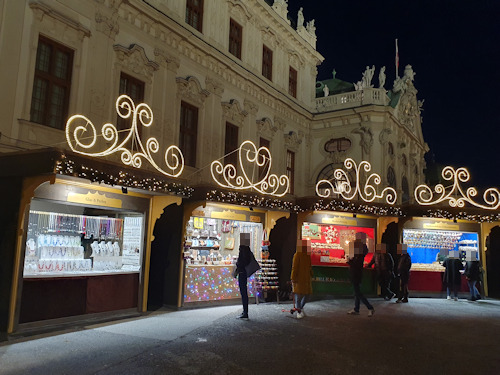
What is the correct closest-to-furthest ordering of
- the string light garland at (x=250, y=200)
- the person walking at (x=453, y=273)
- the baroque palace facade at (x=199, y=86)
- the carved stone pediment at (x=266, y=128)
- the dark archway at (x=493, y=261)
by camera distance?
the baroque palace facade at (x=199, y=86) < the string light garland at (x=250, y=200) < the person walking at (x=453, y=273) < the dark archway at (x=493, y=261) < the carved stone pediment at (x=266, y=128)

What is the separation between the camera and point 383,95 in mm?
24625

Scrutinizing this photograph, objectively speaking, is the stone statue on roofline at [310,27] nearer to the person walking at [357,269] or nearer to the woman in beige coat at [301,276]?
the person walking at [357,269]

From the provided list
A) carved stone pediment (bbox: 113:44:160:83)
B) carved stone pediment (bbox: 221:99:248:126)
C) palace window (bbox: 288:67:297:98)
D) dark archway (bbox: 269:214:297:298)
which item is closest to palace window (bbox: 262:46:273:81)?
palace window (bbox: 288:67:297:98)

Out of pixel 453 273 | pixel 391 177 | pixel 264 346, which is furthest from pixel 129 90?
pixel 391 177

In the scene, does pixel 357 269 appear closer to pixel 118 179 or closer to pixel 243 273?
pixel 243 273

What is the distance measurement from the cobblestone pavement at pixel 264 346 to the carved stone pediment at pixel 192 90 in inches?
322

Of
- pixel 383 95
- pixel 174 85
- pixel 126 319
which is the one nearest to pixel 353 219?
pixel 174 85

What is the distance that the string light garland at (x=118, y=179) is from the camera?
7523 mm

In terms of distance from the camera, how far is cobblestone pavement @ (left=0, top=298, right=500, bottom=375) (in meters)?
6.25

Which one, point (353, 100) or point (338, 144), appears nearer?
point (338, 144)

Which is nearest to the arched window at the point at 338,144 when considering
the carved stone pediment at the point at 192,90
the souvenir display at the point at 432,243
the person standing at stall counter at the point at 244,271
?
the souvenir display at the point at 432,243

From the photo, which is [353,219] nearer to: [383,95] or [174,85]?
[174,85]

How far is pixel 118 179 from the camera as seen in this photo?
28.3 feet

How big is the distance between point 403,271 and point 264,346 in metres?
8.24
